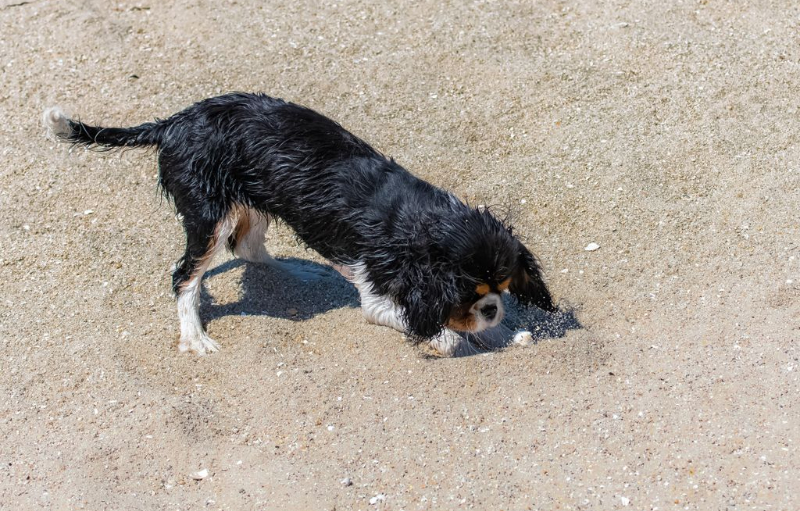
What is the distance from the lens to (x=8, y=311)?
6863 millimetres

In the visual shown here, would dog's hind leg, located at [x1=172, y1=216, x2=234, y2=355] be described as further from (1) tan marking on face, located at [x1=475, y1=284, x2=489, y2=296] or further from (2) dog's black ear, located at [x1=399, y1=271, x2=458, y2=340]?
(1) tan marking on face, located at [x1=475, y1=284, x2=489, y2=296]

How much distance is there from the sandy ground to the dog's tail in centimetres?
114

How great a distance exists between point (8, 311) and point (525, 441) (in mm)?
4005

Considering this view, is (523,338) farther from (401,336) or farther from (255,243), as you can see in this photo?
(255,243)

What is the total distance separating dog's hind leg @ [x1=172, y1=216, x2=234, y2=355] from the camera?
6.40m

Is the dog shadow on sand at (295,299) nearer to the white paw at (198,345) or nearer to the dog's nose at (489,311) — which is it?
the white paw at (198,345)

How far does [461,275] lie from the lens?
18.4 feet

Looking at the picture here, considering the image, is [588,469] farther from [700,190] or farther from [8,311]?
[8,311]

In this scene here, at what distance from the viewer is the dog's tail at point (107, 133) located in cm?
646

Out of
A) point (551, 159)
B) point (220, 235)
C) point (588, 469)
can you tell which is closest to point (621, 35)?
point (551, 159)

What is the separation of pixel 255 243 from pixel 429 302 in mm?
1950

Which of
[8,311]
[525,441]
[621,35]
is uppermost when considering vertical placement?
[621,35]

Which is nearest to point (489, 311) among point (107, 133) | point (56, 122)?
point (107, 133)

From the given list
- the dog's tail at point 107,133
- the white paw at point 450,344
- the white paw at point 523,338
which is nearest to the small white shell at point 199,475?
the white paw at point 450,344
